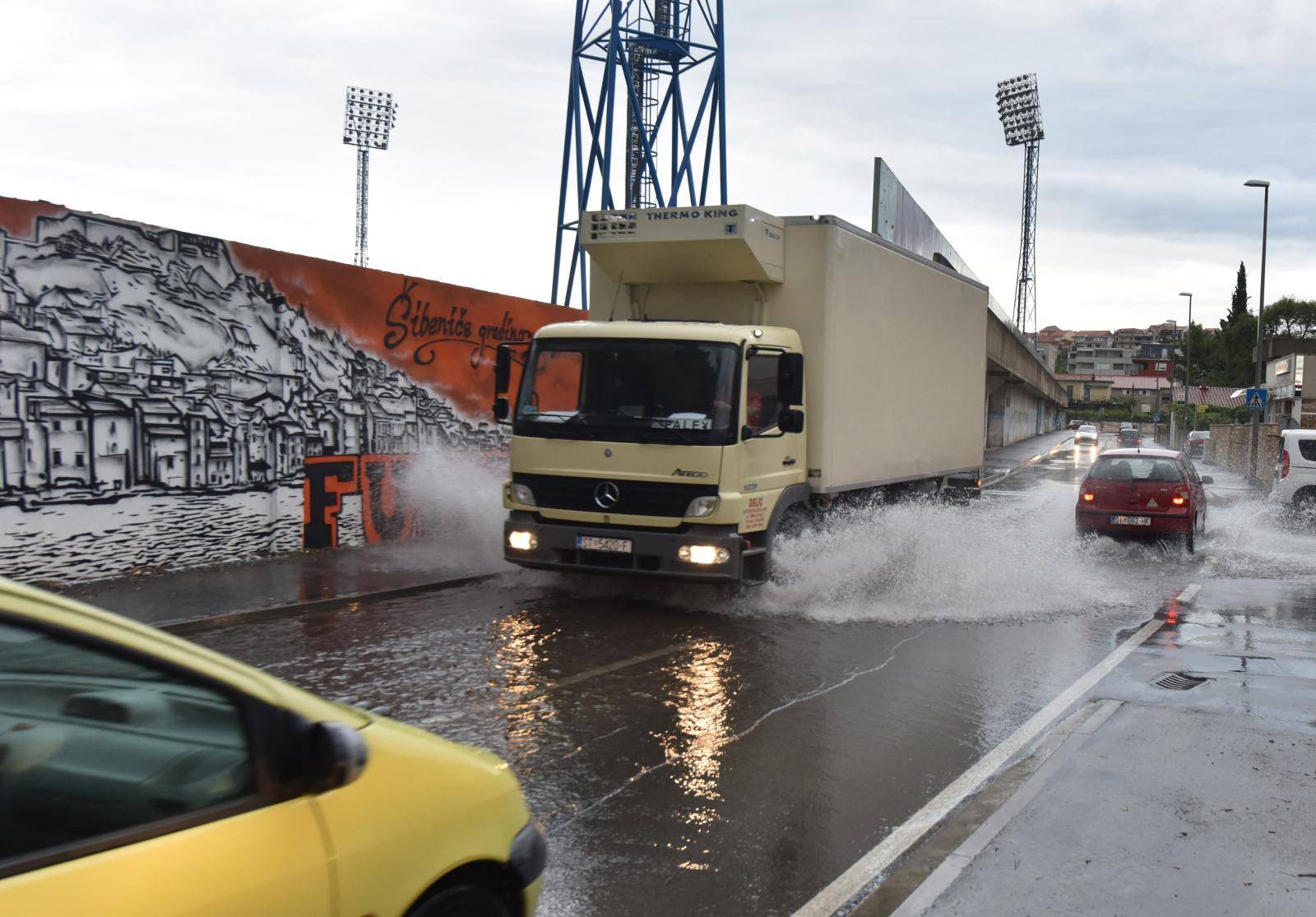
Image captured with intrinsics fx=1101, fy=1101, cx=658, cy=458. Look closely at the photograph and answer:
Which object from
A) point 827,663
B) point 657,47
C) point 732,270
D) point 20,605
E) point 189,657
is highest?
point 657,47

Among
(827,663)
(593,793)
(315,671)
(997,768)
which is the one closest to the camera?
(593,793)

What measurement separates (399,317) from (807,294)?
5.89 m

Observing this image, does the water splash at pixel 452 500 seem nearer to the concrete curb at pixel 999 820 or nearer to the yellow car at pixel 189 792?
the concrete curb at pixel 999 820

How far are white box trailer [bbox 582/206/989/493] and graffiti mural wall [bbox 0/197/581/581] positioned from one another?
12.3 ft

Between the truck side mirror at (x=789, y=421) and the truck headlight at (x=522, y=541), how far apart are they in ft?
7.62

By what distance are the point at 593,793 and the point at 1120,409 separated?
152 metres

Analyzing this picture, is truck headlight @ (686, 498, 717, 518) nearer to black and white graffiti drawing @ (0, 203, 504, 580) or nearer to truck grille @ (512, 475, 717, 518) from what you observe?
truck grille @ (512, 475, 717, 518)

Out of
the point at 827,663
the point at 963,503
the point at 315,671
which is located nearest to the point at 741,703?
the point at 827,663

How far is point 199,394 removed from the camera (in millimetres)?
11031

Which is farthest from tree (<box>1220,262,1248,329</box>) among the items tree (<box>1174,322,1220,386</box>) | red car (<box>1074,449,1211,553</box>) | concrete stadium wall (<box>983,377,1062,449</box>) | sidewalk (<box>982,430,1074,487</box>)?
red car (<box>1074,449,1211,553</box>)

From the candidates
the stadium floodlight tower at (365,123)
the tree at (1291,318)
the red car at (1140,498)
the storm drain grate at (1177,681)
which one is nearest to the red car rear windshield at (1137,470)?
the red car at (1140,498)

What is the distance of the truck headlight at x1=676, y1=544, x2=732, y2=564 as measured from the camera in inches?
353

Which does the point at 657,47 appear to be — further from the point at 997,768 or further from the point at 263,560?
the point at 997,768

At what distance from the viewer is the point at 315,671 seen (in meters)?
7.26
